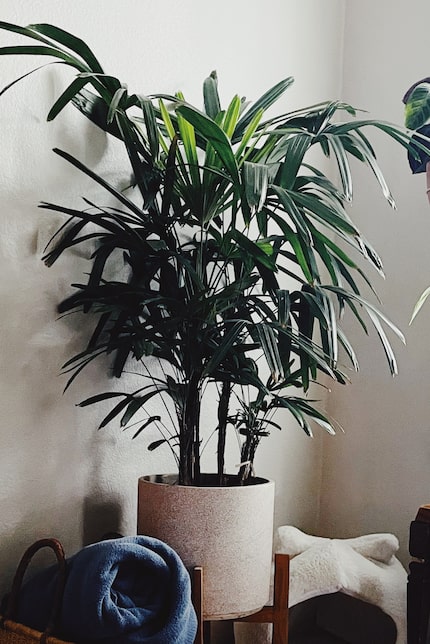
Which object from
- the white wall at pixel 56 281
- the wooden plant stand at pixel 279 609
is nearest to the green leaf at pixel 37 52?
the white wall at pixel 56 281

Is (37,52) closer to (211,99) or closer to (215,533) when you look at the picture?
(211,99)

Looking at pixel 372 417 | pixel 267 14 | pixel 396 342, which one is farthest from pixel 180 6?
pixel 372 417

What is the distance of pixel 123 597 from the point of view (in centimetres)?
131

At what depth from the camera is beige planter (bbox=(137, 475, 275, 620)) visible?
148 centimetres

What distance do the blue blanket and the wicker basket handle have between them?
1 centimetres

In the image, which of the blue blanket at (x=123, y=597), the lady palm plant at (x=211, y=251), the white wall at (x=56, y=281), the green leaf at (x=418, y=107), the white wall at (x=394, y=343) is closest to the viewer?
the blue blanket at (x=123, y=597)

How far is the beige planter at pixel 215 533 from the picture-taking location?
1.48 m

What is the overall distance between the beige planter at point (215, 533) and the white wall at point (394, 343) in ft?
2.48

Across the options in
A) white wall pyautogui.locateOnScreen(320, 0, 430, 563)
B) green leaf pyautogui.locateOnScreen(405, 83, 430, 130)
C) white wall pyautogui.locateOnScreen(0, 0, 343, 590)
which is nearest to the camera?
white wall pyautogui.locateOnScreen(0, 0, 343, 590)

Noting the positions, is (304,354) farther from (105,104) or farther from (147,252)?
(105,104)

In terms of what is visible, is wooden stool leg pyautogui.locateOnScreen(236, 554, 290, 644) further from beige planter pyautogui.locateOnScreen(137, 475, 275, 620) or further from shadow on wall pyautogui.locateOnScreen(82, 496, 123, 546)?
shadow on wall pyautogui.locateOnScreen(82, 496, 123, 546)

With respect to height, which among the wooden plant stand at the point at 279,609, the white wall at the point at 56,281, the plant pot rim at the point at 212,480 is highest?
the white wall at the point at 56,281

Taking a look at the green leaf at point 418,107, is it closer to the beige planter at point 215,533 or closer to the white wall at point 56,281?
the white wall at point 56,281

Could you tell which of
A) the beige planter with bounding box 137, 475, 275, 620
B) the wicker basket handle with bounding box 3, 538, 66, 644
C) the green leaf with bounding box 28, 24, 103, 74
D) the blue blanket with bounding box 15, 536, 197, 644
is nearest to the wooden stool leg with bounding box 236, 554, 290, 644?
the beige planter with bounding box 137, 475, 275, 620
